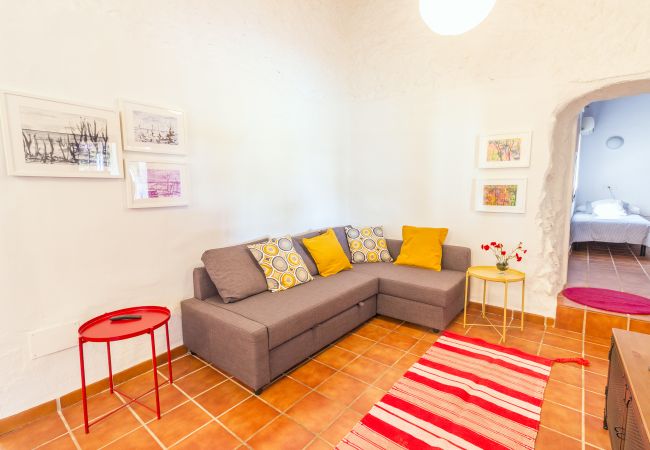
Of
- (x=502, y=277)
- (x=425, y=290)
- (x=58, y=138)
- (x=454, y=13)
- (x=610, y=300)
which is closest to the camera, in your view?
(x=454, y=13)

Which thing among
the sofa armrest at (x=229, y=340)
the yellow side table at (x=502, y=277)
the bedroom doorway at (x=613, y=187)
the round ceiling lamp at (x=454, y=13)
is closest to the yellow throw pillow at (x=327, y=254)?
the sofa armrest at (x=229, y=340)

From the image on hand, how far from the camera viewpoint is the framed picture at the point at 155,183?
2.25 metres

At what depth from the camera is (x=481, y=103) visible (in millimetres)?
3227

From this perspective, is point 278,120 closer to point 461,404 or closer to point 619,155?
point 461,404

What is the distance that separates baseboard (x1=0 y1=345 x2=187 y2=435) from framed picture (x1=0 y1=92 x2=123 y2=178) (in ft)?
4.36

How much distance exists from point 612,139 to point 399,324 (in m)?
6.44

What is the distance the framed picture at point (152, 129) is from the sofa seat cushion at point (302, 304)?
1210 millimetres

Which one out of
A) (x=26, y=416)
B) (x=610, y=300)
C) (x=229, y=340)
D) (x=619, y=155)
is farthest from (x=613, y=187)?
(x=26, y=416)

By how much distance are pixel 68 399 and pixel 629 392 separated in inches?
112

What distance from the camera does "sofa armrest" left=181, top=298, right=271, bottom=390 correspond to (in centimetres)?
203

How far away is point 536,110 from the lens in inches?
116

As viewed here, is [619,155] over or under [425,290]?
over

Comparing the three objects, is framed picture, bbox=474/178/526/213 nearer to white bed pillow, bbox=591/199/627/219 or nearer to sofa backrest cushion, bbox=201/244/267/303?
sofa backrest cushion, bbox=201/244/267/303

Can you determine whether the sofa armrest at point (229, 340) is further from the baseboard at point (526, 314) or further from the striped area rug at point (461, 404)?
the baseboard at point (526, 314)
